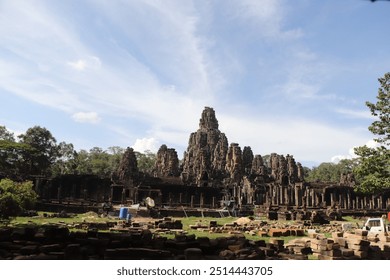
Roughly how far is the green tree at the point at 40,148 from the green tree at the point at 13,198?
34.0 m

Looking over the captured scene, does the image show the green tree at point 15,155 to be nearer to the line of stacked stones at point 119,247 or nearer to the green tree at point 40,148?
the green tree at point 40,148

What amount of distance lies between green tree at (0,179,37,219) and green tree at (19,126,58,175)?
33964mm

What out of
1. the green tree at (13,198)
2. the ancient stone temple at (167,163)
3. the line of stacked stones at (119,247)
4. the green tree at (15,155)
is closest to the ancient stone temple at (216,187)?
the ancient stone temple at (167,163)

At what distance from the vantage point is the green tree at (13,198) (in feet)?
59.0

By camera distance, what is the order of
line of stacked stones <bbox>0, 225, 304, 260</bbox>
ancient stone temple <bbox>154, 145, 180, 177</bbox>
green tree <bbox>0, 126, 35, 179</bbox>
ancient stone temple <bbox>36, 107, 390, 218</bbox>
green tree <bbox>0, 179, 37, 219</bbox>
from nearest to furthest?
1. line of stacked stones <bbox>0, 225, 304, 260</bbox>
2. green tree <bbox>0, 179, 37, 219</bbox>
3. ancient stone temple <bbox>36, 107, 390, 218</bbox>
4. green tree <bbox>0, 126, 35, 179</bbox>
5. ancient stone temple <bbox>154, 145, 180, 177</bbox>

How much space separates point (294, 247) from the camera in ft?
37.4

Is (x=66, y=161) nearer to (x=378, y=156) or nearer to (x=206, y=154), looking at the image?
(x=206, y=154)

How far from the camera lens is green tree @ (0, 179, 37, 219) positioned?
17984 mm

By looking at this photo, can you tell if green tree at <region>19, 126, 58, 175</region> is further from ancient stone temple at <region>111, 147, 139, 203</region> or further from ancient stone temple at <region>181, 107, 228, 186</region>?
ancient stone temple at <region>181, 107, 228, 186</region>

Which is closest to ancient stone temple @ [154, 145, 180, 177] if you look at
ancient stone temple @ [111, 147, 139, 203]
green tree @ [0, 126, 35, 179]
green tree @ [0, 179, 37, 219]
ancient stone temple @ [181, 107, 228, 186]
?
ancient stone temple @ [181, 107, 228, 186]

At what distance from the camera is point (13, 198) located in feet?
60.0

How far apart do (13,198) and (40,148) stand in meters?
43.0

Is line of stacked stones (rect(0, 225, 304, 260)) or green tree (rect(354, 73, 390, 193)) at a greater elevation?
green tree (rect(354, 73, 390, 193))
